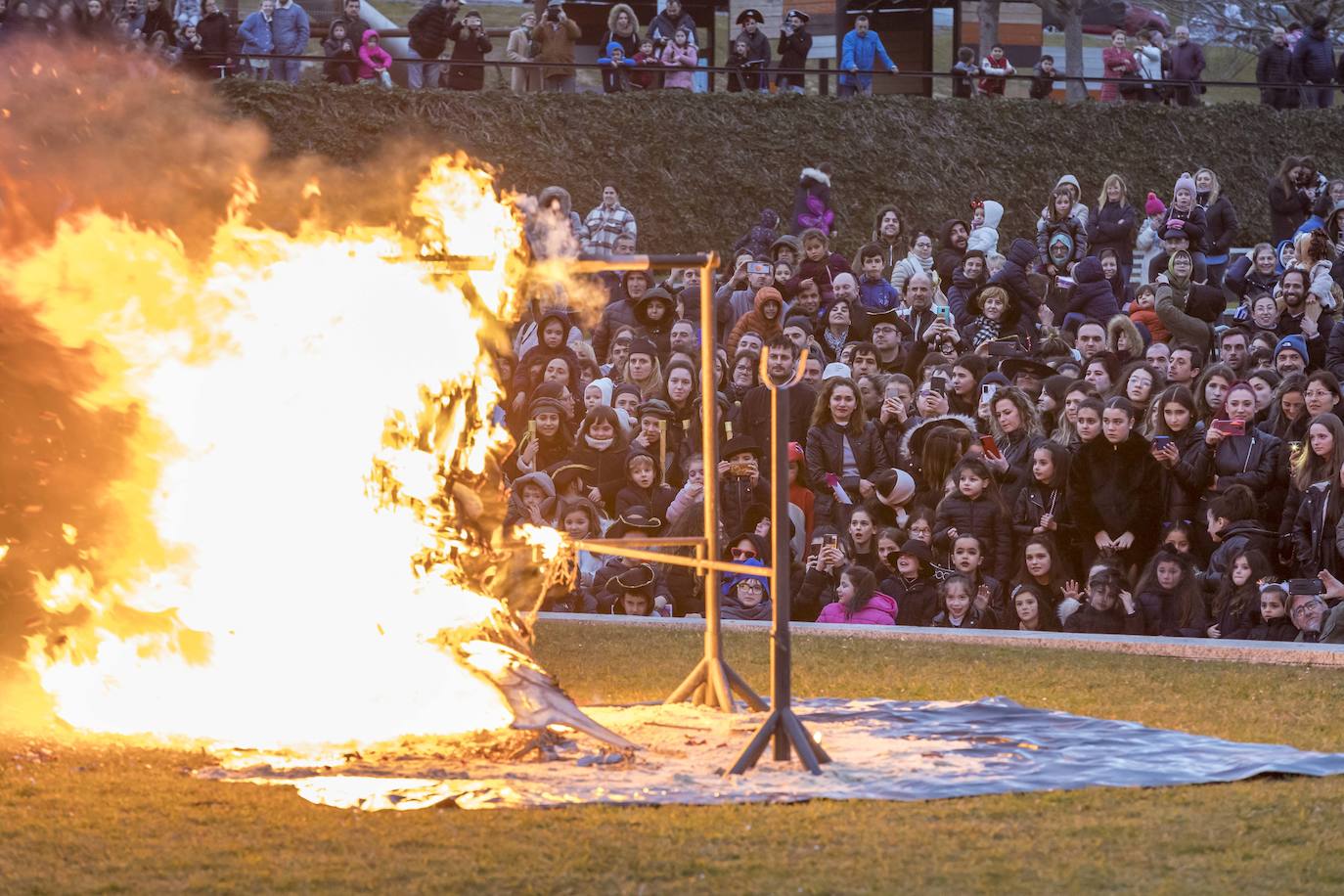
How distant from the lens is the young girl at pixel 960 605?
41.2 ft

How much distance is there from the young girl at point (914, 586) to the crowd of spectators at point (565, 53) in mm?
11388

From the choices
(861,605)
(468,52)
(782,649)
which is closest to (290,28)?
(468,52)

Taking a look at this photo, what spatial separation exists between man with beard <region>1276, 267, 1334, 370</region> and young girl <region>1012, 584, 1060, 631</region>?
413cm

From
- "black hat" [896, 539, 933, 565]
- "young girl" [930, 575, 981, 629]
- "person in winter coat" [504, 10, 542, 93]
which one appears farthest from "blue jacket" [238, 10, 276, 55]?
"young girl" [930, 575, 981, 629]

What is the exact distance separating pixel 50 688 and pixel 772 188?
20.1m

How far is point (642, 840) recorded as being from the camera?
6.91 meters

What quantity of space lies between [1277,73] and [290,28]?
1458 centimetres

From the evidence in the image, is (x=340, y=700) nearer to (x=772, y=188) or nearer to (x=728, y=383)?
(x=728, y=383)

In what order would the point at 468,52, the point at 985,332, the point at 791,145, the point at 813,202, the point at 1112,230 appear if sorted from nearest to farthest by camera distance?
1. the point at 985,332
2. the point at 1112,230
3. the point at 813,202
4. the point at 468,52
5. the point at 791,145

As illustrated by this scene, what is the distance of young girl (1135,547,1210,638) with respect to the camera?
12.2 metres

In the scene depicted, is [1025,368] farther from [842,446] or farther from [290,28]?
[290,28]

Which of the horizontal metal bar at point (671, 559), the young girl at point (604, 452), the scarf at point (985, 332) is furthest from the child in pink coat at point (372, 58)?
the horizontal metal bar at point (671, 559)

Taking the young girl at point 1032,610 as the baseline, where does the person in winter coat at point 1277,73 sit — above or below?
above

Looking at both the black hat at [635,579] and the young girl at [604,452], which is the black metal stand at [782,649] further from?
the young girl at [604,452]
